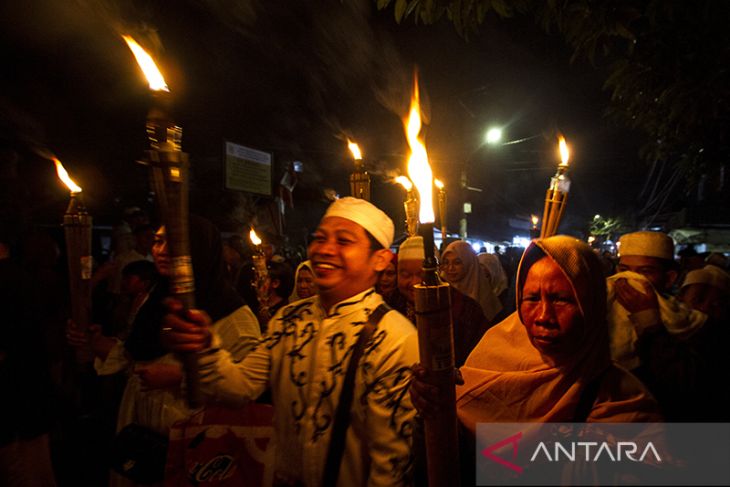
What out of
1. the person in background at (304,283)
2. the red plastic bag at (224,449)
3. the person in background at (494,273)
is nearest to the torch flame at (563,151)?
the red plastic bag at (224,449)

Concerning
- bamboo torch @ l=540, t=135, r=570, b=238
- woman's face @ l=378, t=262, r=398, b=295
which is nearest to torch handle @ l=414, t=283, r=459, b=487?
bamboo torch @ l=540, t=135, r=570, b=238

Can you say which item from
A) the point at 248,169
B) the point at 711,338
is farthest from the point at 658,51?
the point at 248,169

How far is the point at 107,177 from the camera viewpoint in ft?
37.1

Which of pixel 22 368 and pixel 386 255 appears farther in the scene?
pixel 22 368

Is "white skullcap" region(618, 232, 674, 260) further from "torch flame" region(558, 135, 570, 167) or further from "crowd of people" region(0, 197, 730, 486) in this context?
"torch flame" region(558, 135, 570, 167)

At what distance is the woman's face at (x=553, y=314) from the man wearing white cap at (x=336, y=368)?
654mm

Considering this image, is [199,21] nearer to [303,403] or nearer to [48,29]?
[48,29]

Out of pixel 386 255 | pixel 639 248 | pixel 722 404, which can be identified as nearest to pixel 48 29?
pixel 386 255

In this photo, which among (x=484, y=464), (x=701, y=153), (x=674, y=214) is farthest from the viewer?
(x=674, y=214)

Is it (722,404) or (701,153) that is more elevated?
(701,153)

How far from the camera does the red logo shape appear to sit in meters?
1.89

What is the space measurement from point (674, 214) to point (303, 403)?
104ft

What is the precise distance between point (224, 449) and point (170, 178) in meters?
1.72

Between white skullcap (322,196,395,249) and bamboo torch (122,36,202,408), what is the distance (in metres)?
1.27
